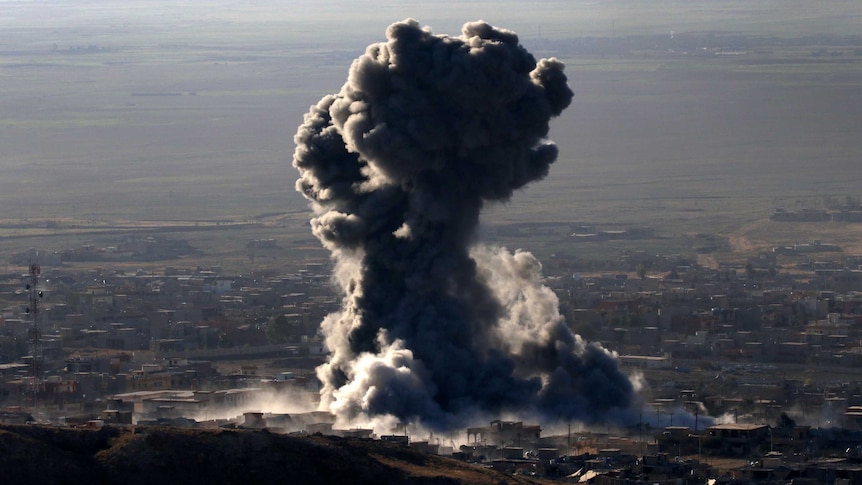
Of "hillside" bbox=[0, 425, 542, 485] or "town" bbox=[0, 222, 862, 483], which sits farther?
"town" bbox=[0, 222, 862, 483]

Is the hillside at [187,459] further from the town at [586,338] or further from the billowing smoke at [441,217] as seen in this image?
the billowing smoke at [441,217]

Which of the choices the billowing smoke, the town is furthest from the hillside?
the billowing smoke

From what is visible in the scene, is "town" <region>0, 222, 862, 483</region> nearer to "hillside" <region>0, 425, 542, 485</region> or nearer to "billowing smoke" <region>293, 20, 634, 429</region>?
"billowing smoke" <region>293, 20, 634, 429</region>

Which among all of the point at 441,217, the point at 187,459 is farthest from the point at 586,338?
the point at 187,459

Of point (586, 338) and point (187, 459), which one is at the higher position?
point (586, 338)

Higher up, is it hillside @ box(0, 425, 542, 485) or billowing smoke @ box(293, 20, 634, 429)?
billowing smoke @ box(293, 20, 634, 429)

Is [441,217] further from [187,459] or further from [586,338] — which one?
[586,338]

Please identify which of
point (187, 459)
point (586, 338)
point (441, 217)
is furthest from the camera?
point (586, 338)
